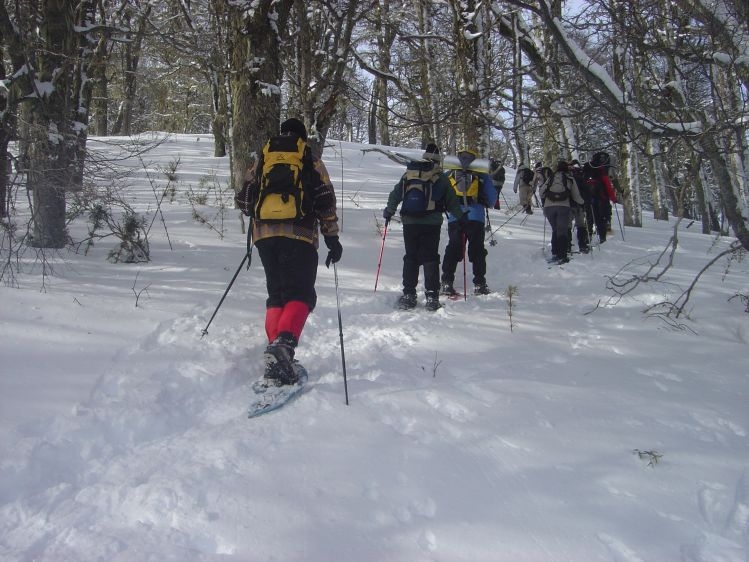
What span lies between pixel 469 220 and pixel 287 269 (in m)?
3.09

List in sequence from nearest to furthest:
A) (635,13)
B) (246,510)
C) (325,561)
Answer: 1. (325,561)
2. (246,510)
3. (635,13)

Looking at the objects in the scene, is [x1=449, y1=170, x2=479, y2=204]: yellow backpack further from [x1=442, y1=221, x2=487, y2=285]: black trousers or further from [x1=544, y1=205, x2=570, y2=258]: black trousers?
[x1=544, y1=205, x2=570, y2=258]: black trousers

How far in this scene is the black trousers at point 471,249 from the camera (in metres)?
6.16

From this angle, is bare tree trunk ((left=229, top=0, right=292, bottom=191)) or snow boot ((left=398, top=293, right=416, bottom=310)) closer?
snow boot ((left=398, top=293, right=416, bottom=310))

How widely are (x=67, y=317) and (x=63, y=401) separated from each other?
1.35 metres

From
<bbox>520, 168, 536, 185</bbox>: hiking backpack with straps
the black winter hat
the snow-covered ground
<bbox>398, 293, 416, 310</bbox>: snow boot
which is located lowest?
the snow-covered ground

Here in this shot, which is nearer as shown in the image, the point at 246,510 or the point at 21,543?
the point at 21,543

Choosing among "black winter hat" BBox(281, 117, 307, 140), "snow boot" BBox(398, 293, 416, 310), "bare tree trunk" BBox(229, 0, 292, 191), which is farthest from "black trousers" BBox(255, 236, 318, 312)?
"bare tree trunk" BBox(229, 0, 292, 191)

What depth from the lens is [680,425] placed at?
317 centimetres

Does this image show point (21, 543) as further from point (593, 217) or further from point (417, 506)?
point (593, 217)

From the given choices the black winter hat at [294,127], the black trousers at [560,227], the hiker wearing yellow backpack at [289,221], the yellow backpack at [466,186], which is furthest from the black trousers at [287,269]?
the black trousers at [560,227]

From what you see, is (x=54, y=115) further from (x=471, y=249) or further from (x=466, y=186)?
(x=471, y=249)

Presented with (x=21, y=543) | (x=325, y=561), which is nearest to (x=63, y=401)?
(x=21, y=543)

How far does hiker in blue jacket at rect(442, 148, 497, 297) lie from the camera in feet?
20.2
